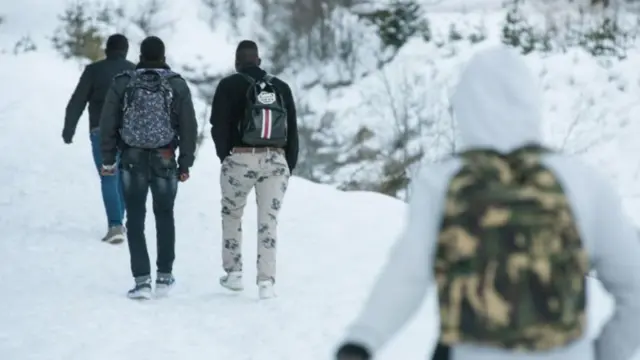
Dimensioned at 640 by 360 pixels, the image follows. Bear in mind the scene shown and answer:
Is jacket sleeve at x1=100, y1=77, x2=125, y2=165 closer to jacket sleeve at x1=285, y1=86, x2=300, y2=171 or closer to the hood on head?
jacket sleeve at x1=285, y1=86, x2=300, y2=171

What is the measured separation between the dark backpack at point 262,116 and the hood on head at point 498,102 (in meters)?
4.70

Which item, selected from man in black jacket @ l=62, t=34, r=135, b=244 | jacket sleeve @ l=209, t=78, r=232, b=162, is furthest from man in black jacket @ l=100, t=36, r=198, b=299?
man in black jacket @ l=62, t=34, r=135, b=244

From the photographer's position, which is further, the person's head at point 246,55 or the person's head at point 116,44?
the person's head at point 116,44

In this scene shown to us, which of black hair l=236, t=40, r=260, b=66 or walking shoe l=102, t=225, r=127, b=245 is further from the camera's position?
walking shoe l=102, t=225, r=127, b=245

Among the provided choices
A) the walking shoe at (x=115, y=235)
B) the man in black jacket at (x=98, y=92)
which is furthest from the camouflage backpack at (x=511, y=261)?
the walking shoe at (x=115, y=235)

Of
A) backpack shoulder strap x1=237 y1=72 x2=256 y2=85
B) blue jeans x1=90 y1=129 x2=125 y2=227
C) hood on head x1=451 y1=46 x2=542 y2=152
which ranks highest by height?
hood on head x1=451 y1=46 x2=542 y2=152

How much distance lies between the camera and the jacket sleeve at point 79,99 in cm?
961

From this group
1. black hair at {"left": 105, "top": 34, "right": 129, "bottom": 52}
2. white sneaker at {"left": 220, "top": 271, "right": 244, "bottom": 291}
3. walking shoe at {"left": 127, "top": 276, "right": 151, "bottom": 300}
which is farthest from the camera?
black hair at {"left": 105, "top": 34, "right": 129, "bottom": 52}

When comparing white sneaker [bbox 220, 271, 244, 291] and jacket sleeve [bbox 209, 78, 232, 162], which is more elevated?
jacket sleeve [bbox 209, 78, 232, 162]

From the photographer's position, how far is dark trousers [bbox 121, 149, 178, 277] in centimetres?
780

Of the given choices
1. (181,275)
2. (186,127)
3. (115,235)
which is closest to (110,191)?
(115,235)

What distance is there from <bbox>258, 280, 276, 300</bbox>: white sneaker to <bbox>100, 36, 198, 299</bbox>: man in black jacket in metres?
0.80

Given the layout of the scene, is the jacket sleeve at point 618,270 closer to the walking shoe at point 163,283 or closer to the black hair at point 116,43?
the walking shoe at point 163,283

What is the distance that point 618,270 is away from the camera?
3.08 metres
